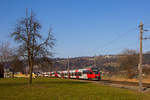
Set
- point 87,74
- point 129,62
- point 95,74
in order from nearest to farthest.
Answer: point 95,74
point 87,74
point 129,62

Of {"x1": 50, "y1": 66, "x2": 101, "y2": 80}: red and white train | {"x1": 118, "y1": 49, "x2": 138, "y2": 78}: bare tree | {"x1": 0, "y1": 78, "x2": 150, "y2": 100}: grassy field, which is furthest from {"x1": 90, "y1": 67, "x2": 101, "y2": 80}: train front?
{"x1": 0, "y1": 78, "x2": 150, "y2": 100}: grassy field

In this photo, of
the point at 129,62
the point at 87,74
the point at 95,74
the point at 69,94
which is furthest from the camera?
the point at 129,62

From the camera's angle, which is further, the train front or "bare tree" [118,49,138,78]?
"bare tree" [118,49,138,78]

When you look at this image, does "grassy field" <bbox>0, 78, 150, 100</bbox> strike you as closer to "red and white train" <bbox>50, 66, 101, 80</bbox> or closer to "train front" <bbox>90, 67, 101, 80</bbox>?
"train front" <bbox>90, 67, 101, 80</bbox>

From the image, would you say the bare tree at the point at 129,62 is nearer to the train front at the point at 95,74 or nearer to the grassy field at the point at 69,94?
the train front at the point at 95,74

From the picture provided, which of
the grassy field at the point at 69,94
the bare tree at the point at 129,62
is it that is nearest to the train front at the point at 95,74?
the bare tree at the point at 129,62

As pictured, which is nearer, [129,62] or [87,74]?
[87,74]

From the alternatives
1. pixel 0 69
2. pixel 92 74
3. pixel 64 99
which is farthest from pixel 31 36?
pixel 0 69

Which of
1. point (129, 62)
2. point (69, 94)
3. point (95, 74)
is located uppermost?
point (129, 62)

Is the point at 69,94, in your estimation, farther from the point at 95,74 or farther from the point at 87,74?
the point at 87,74

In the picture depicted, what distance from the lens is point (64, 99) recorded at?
54.6ft

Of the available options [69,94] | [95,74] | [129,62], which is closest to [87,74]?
[95,74]

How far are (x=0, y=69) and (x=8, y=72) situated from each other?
29.8 meters

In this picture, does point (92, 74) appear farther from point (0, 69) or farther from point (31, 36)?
point (0, 69)
